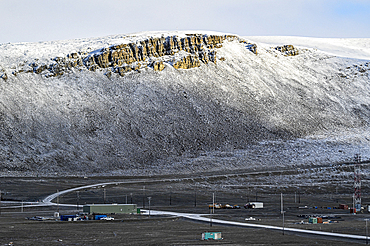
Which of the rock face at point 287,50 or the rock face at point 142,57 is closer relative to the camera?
the rock face at point 142,57

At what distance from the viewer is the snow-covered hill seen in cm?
12281

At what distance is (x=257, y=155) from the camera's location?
5084 inches

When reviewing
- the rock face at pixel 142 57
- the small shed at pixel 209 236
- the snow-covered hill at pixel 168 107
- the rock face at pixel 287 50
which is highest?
the rock face at pixel 287 50

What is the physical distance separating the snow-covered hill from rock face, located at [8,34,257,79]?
0.30 m

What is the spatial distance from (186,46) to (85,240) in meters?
125

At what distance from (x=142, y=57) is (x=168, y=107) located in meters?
22.1

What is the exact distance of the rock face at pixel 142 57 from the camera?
14900cm

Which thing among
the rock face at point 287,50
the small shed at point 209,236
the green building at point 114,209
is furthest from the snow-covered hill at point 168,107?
the small shed at point 209,236

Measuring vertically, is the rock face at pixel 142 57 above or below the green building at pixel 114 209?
above

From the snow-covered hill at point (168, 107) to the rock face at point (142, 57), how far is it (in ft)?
0.99

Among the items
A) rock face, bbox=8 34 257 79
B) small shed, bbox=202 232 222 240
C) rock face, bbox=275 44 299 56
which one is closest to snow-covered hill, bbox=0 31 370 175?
rock face, bbox=8 34 257 79

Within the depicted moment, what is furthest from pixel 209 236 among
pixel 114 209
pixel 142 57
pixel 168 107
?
pixel 142 57

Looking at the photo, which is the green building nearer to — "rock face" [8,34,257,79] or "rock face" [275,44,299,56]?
"rock face" [8,34,257,79]

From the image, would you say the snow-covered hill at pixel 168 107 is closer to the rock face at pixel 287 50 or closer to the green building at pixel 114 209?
the rock face at pixel 287 50
